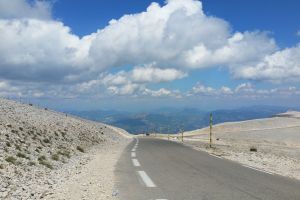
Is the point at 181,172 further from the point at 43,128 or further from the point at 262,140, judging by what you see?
the point at 262,140

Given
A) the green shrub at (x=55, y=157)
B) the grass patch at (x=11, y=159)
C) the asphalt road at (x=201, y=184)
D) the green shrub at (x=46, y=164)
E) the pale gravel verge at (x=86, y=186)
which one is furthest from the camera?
the green shrub at (x=55, y=157)

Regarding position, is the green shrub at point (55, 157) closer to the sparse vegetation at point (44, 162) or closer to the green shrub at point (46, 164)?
the sparse vegetation at point (44, 162)

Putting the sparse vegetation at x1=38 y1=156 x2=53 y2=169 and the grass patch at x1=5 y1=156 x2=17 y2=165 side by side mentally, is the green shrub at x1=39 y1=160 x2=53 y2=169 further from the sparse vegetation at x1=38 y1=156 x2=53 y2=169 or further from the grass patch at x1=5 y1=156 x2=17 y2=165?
the grass patch at x1=5 y1=156 x2=17 y2=165

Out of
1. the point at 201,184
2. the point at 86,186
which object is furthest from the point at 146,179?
the point at 86,186

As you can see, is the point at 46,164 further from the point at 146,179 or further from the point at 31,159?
the point at 146,179

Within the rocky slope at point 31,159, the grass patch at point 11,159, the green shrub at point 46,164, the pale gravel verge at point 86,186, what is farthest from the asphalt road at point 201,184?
the grass patch at point 11,159

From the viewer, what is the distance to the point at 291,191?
471 inches

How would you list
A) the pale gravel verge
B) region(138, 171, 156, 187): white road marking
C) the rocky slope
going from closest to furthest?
the pale gravel verge
the rocky slope
region(138, 171, 156, 187): white road marking

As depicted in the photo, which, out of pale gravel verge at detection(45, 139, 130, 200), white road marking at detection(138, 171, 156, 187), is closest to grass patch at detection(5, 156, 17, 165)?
pale gravel verge at detection(45, 139, 130, 200)

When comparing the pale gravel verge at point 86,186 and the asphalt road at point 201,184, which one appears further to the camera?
the pale gravel verge at point 86,186

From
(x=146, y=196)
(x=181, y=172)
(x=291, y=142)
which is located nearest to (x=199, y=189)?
(x=146, y=196)

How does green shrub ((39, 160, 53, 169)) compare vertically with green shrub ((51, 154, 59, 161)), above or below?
below

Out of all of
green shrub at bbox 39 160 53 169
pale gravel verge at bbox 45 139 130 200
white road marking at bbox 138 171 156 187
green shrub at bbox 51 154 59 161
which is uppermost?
green shrub at bbox 51 154 59 161

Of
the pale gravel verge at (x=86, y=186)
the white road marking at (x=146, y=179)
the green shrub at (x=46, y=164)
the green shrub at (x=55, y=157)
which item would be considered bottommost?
the pale gravel verge at (x=86, y=186)
